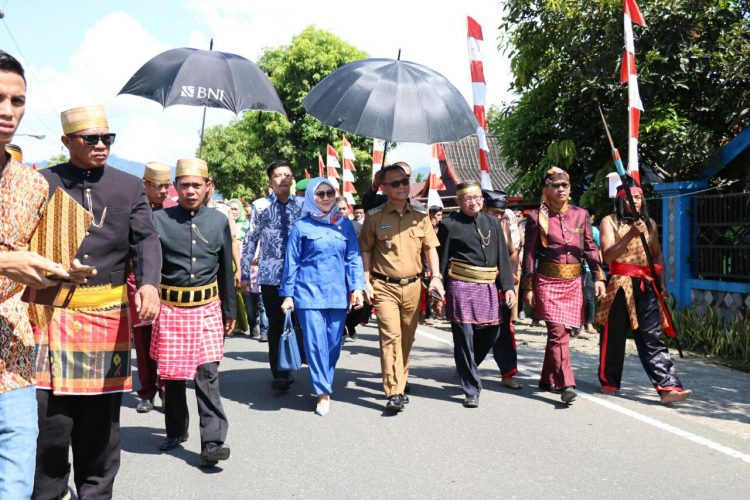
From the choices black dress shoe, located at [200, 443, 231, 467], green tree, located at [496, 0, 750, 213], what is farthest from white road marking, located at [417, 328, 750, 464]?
green tree, located at [496, 0, 750, 213]

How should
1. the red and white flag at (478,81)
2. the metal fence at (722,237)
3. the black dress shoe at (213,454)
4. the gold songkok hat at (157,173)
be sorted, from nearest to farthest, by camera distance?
the black dress shoe at (213,454)
the gold songkok hat at (157,173)
the red and white flag at (478,81)
the metal fence at (722,237)

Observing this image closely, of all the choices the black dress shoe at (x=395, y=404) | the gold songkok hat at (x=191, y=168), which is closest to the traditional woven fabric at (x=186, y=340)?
the gold songkok hat at (x=191, y=168)

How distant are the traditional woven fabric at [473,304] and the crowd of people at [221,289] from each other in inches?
0.7

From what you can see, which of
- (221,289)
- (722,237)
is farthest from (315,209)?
(722,237)

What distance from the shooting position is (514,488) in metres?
4.48

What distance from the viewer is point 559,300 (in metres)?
7.05

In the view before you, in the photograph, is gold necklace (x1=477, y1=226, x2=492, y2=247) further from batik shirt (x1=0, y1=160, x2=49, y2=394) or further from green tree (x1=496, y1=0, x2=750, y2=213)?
green tree (x1=496, y1=0, x2=750, y2=213)

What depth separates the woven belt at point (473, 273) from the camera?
23.2 feet

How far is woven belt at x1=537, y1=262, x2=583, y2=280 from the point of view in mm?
7133

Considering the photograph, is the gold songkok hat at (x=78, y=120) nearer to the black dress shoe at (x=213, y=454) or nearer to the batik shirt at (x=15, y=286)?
the batik shirt at (x=15, y=286)

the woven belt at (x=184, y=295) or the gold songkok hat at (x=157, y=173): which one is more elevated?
the gold songkok hat at (x=157, y=173)

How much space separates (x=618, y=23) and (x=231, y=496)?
11228 millimetres

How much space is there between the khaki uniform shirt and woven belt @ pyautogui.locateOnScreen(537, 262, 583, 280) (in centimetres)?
112

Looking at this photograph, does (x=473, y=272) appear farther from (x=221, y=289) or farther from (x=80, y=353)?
(x=80, y=353)
